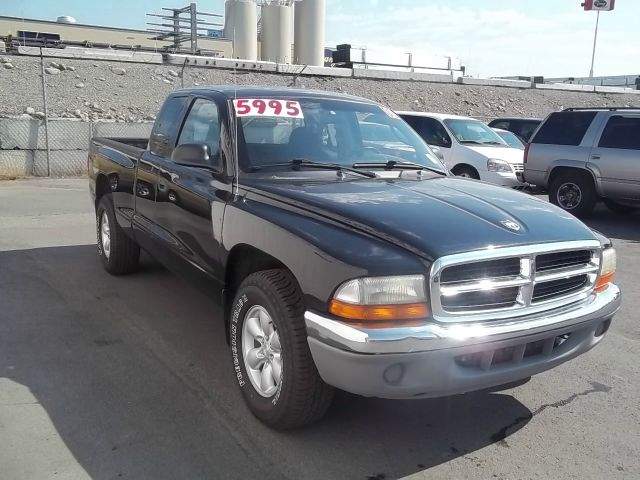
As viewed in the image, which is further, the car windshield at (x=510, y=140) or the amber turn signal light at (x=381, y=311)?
the car windshield at (x=510, y=140)

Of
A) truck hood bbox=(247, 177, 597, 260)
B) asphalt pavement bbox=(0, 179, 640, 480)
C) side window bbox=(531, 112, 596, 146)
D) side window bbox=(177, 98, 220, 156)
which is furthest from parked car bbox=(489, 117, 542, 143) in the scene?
truck hood bbox=(247, 177, 597, 260)

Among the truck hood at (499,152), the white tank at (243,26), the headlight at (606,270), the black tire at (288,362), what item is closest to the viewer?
the black tire at (288,362)

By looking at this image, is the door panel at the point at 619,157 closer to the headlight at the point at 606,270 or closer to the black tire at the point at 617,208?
the black tire at the point at 617,208

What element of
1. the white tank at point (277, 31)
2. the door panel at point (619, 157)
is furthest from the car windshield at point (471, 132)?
the white tank at point (277, 31)

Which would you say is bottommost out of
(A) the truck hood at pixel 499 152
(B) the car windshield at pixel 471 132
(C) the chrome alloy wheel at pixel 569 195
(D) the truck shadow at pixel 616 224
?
(D) the truck shadow at pixel 616 224

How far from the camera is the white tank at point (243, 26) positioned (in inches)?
1469

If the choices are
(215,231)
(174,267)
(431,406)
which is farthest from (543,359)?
(174,267)

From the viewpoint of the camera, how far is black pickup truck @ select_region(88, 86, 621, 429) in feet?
8.91

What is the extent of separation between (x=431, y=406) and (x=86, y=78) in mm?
17554

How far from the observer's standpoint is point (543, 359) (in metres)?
3.06

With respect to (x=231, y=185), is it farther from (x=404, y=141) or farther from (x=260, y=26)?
(x=260, y=26)

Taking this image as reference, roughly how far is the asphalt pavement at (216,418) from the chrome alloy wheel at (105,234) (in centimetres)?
102

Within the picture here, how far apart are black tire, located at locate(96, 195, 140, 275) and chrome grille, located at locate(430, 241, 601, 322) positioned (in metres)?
3.83

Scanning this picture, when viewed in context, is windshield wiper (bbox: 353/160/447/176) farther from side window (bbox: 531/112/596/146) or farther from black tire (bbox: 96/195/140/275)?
side window (bbox: 531/112/596/146)
